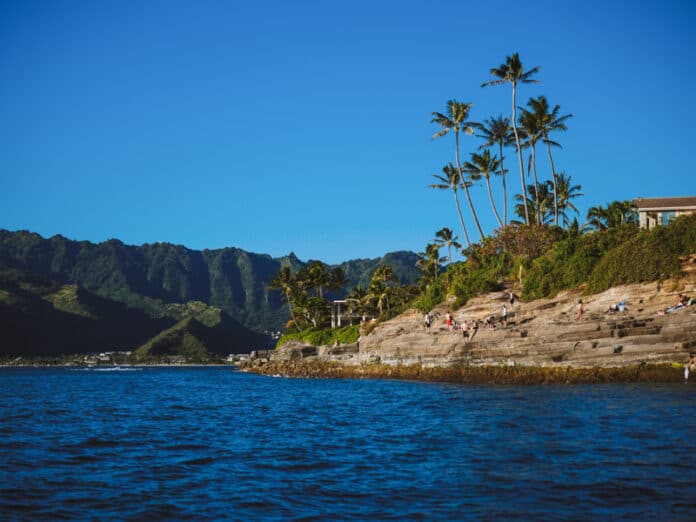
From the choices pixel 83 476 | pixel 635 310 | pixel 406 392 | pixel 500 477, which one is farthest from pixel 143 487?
pixel 635 310

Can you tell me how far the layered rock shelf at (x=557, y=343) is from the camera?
35.2m

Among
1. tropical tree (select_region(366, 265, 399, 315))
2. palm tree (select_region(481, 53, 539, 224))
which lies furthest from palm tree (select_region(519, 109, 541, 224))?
tropical tree (select_region(366, 265, 399, 315))

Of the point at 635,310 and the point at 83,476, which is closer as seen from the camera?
the point at 83,476

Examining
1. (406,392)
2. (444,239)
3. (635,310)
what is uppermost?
(444,239)

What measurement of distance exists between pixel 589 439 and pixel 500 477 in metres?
5.46

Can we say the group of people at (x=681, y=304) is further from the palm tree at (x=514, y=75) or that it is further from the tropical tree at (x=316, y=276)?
the tropical tree at (x=316, y=276)

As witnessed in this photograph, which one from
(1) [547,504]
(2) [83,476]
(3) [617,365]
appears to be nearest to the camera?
(1) [547,504]

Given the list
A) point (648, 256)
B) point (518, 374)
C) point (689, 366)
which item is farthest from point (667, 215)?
point (689, 366)

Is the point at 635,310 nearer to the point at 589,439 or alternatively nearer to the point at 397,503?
the point at 589,439

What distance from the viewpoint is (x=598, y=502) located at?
12.1m

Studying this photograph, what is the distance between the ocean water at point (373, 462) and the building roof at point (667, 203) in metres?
35.4

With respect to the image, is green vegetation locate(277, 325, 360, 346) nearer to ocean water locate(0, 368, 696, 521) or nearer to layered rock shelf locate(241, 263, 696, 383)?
layered rock shelf locate(241, 263, 696, 383)

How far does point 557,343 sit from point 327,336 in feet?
158

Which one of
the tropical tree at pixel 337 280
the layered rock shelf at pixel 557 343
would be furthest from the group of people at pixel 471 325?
the tropical tree at pixel 337 280
